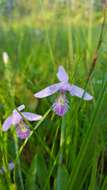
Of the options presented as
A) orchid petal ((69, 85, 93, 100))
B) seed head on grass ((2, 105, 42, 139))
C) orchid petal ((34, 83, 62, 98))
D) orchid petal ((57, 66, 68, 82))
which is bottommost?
seed head on grass ((2, 105, 42, 139))

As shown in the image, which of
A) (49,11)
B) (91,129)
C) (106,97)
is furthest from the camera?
(49,11)

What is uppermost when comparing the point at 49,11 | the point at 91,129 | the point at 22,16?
the point at 91,129

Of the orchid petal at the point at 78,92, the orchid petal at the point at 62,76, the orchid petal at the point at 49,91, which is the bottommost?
the orchid petal at the point at 78,92

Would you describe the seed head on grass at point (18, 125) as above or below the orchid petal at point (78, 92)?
below

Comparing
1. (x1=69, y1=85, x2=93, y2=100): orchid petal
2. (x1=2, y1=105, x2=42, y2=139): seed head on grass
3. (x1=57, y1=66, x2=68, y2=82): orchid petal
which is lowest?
(x1=2, y1=105, x2=42, y2=139): seed head on grass

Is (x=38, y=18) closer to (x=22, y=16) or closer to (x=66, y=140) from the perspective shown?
(x=22, y=16)

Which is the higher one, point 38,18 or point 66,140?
point 66,140

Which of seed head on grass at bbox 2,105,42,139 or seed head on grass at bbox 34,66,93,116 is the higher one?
seed head on grass at bbox 34,66,93,116

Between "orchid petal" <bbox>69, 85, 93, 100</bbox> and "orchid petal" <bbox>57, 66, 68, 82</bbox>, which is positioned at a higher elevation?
"orchid petal" <bbox>57, 66, 68, 82</bbox>

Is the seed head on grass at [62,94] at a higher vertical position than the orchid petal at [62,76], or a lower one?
lower

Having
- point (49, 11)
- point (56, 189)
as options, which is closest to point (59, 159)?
point (56, 189)

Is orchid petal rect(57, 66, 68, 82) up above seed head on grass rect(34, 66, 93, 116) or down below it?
above
